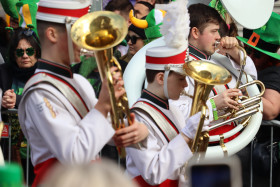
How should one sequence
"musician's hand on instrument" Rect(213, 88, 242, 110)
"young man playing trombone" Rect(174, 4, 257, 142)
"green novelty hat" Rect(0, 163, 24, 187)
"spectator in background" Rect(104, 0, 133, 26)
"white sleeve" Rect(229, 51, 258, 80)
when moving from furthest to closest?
"spectator in background" Rect(104, 0, 133, 26), "white sleeve" Rect(229, 51, 258, 80), "young man playing trombone" Rect(174, 4, 257, 142), "musician's hand on instrument" Rect(213, 88, 242, 110), "green novelty hat" Rect(0, 163, 24, 187)

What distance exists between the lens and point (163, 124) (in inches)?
135

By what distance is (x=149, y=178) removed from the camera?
10.6ft

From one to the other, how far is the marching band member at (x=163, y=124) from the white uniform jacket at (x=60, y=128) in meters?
0.50

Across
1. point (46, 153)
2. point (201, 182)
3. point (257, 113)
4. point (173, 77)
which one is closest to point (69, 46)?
point (46, 153)

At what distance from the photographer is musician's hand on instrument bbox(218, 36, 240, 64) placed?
187 inches

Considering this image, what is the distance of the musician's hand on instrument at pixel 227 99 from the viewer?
170 inches

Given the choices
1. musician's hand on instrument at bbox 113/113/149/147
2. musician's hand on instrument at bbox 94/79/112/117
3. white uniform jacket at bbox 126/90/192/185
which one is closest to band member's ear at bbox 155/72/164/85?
white uniform jacket at bbox 126/90/192/185

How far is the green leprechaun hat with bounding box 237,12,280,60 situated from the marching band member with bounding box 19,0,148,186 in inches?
105

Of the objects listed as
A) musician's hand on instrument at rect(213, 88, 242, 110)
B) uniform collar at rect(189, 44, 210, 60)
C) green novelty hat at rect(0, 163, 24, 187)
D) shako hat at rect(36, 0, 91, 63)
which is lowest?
musician's hand on instrument at rect(213, 88, 242, 110)

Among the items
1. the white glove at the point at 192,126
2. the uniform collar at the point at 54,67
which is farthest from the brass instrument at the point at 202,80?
the uniform collar at the point at 54,67

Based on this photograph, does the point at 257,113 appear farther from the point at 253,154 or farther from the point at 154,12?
the point at 154,12

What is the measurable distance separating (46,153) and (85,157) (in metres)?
0.28

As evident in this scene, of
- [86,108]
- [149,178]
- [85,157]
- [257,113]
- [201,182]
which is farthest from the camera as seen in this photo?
[257,113]

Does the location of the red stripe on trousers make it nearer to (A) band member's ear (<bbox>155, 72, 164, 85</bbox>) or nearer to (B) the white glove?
(B) the white glove
